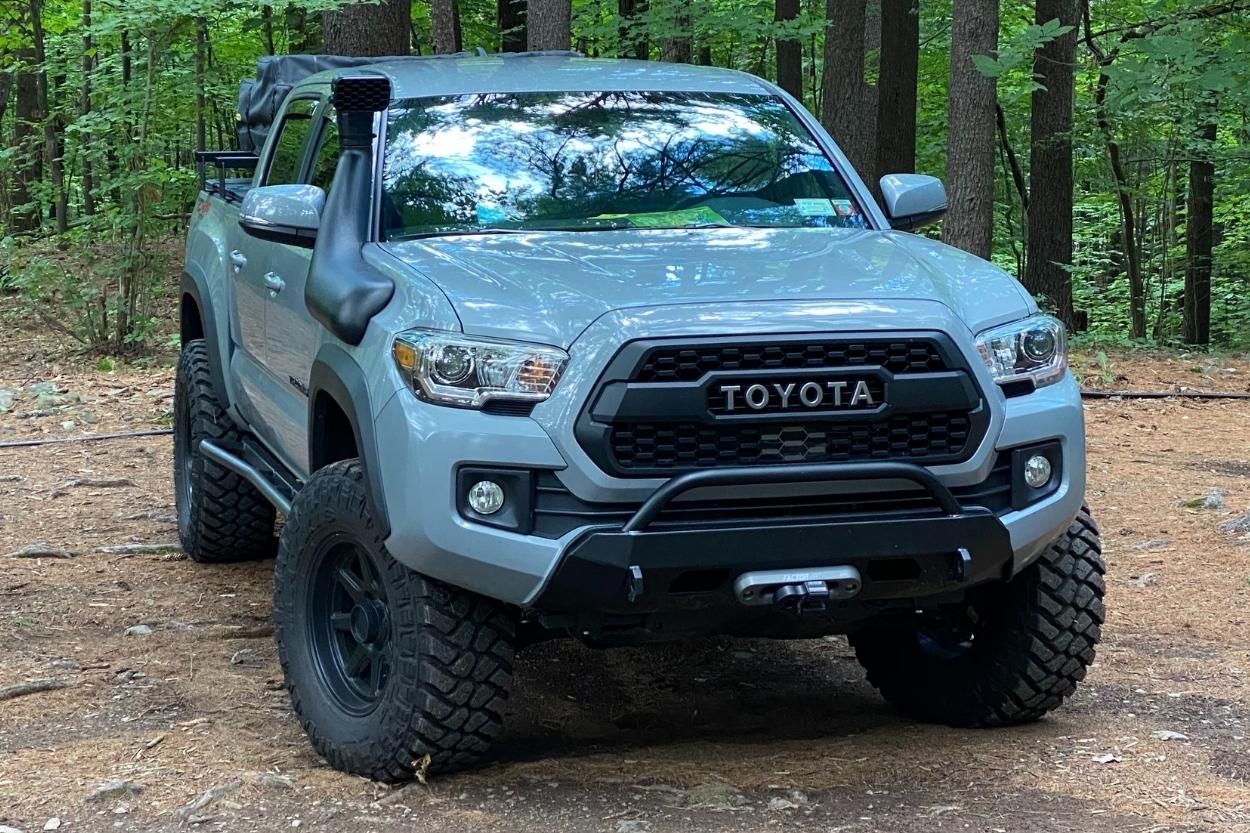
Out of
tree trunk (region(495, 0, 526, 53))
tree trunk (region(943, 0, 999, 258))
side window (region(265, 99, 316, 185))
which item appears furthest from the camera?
tree trunk (region(495, 0, 526, 53))

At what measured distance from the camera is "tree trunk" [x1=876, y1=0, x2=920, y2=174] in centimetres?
1709

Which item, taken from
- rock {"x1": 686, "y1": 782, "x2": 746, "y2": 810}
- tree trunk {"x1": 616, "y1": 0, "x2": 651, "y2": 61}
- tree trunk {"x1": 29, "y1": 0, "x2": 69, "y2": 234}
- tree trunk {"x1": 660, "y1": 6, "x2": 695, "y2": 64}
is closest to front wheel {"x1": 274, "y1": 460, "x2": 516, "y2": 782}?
rock {"x1": 686, "y1": 782, "x2": 746, "y2": 810}

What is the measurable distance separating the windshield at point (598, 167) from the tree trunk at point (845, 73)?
1121 cm

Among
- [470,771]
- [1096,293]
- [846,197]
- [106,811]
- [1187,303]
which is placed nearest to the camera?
[106,811]

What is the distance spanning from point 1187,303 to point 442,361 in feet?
62.2

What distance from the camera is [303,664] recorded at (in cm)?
437

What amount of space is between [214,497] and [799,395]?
389 centimetres

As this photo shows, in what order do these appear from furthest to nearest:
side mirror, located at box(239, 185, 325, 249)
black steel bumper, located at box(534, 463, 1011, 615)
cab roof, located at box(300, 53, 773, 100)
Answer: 1. cab roof, located at box(300, 53, 773, 100)
2. side mirror, located at box(239, 185, 325, 249)
3. black steel bumper, located at box(534, 463, 1011, 615)

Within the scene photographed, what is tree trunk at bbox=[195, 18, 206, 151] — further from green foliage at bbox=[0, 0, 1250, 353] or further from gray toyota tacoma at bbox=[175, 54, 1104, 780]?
gray toyota tacoma at bbox=[175, 54, 1104, 780]

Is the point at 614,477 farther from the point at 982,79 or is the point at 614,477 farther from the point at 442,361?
the point at 982,79

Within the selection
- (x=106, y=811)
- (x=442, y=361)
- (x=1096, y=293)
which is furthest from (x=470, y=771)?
(x=1096, y=293)

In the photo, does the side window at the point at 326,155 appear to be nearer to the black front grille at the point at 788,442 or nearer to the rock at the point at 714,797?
the black front grille at the point at 788,442

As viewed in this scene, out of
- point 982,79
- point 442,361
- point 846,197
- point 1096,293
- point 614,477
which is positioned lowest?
point 1096,293

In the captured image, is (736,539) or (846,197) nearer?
(736,539)
